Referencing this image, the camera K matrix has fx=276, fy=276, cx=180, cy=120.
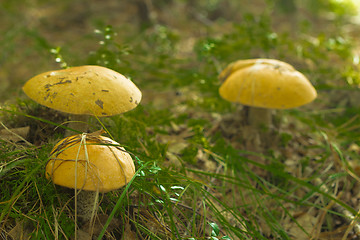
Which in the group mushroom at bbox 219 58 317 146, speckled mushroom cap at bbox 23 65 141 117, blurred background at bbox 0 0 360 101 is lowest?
blurred background at bbox 0 0 360 101

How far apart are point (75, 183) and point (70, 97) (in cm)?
62

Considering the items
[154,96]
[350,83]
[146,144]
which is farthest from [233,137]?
[350,83]

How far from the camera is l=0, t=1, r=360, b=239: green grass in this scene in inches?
72.4

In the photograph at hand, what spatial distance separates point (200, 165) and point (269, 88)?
42.9 inches

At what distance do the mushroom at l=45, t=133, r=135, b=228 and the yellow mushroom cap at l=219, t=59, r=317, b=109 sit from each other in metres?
1.65

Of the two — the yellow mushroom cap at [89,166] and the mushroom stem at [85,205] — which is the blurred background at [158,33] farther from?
the mushroom stem at [85,205]

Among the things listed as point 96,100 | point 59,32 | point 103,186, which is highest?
point 96,100

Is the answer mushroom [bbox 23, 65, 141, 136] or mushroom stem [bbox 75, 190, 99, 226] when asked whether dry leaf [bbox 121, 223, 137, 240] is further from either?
mushroom [bbox 23, 65, 141, 136]

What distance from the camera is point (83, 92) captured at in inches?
75.3

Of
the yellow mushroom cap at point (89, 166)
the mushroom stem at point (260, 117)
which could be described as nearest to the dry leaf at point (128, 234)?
the yellow mushroom cap at point (89, 166)

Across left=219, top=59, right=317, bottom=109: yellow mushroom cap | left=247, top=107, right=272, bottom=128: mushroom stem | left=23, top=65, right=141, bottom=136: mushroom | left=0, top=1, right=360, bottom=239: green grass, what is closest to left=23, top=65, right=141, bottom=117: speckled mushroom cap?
left=23, top=65, right=141, bottom=136: mushroom

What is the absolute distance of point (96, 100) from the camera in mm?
1918

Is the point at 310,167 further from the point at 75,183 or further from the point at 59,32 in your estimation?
the point at 59,32

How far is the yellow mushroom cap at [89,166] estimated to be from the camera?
1577 mm
